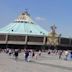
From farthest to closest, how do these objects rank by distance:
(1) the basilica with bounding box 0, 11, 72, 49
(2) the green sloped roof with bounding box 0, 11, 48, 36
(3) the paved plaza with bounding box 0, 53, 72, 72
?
1. (2) the green sloped roof with bounding box 0, 11, 48, 36
2. (1) the basilica with bounding box 0, 11, 72, 49
3. (3) the paved plaza with bounding box 0, 53, 72, 72

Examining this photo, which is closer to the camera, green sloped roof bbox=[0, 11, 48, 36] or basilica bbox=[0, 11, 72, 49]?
basilica bbox=[0, 11, 72, 49]

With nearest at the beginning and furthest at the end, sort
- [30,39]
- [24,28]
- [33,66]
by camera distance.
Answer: [33,66], [30,39], [24,28]

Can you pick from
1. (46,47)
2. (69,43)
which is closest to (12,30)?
(46,47)

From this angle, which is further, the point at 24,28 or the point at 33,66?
the point at 24,28

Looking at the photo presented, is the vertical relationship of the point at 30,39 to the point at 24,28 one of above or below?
below

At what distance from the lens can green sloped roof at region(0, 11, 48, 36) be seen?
141 metres

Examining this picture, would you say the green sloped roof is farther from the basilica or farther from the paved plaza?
the paved plaza

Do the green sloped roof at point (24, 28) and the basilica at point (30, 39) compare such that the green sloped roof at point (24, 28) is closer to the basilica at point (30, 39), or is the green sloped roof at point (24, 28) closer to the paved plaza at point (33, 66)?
the basilica at point (30, 39)

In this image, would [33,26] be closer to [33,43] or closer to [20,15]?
[20,15]

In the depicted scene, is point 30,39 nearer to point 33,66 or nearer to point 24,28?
point 24,28

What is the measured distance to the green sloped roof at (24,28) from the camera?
141 metres

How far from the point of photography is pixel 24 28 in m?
147

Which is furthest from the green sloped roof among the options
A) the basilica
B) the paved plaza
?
the paved plaza

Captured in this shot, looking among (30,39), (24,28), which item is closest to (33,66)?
(30,39)
